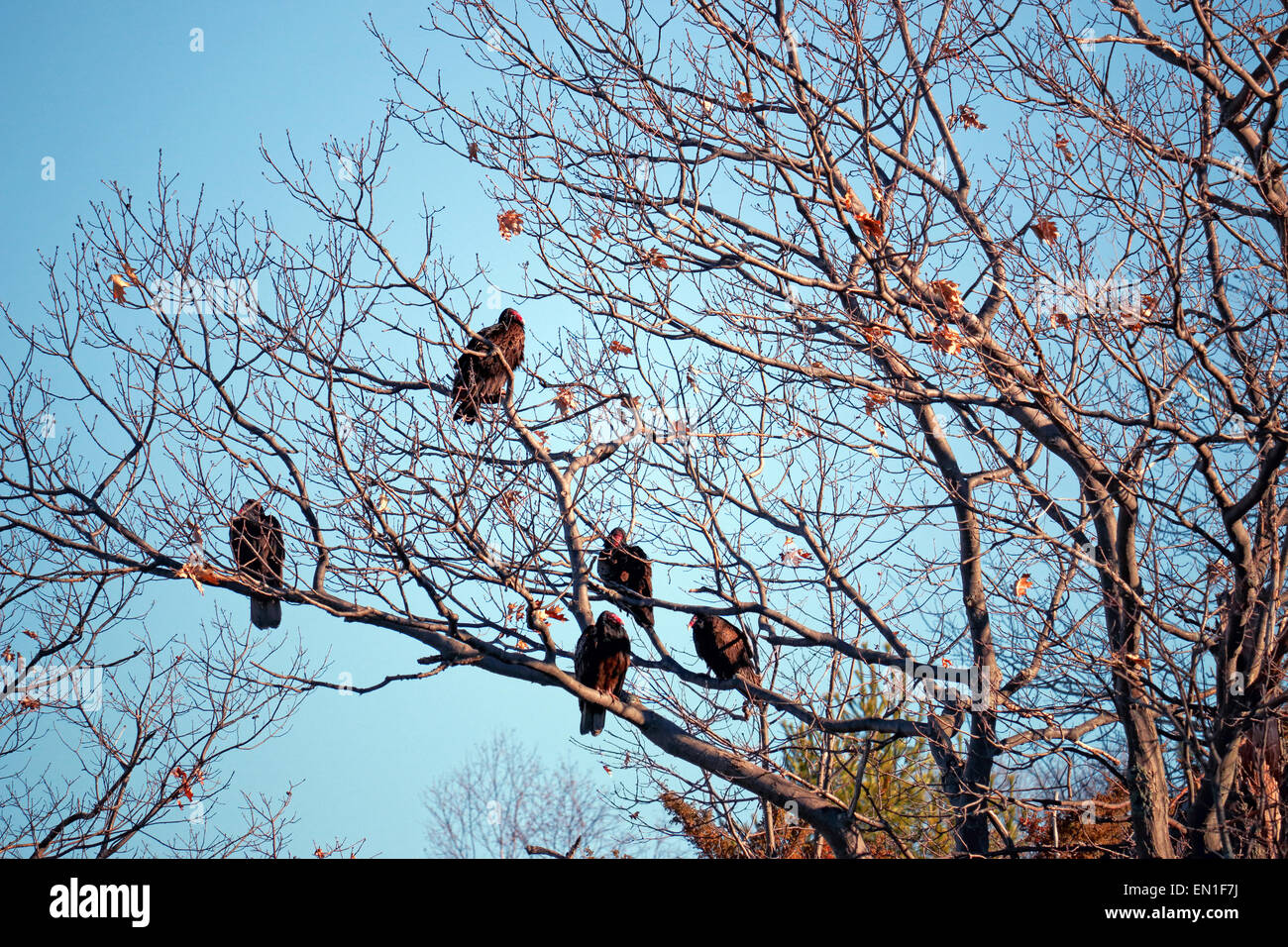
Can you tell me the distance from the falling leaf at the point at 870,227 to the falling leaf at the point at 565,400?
72.2 inches

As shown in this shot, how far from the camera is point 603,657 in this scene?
561 centimetres

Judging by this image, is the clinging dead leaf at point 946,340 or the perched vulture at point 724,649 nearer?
the clinging dead leaf at point 946,340

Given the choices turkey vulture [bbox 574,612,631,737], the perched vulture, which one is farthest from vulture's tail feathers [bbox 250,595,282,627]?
the perched vulture

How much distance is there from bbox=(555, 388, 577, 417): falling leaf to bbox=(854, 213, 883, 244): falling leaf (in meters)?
1.83

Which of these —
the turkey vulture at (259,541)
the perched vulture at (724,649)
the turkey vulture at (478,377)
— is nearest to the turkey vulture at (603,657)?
the perched vulture at (724,649)

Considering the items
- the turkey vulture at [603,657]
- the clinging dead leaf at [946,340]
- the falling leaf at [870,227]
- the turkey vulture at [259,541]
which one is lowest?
the turkey vulture at [603,657]

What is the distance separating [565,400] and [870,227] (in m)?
1.92

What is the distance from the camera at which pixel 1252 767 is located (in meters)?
5.65

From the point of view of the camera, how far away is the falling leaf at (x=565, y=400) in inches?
229

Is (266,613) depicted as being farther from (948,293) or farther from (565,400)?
(948,293)

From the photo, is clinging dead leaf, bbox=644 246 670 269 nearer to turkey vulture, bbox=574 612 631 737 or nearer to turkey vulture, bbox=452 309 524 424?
turkey vulture, bbox=452 309 524 424

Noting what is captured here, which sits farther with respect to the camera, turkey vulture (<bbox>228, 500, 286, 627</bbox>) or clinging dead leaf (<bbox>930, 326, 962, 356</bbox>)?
turkey vulture (<bbox>228, 500, 286, 627</bbox>)

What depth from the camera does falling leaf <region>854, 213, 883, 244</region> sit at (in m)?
5.03

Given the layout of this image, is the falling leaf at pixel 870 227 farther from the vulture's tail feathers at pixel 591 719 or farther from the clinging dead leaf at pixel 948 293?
the vulture's tail feathers at pixel 591 719
